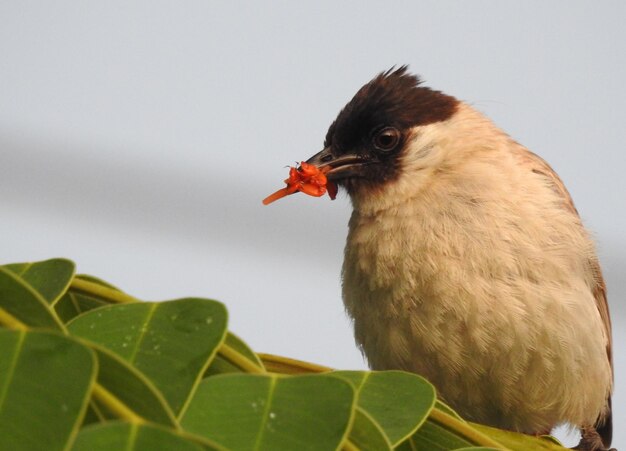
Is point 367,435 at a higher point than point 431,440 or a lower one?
higher

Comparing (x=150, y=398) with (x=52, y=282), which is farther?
(x=52, y=282)

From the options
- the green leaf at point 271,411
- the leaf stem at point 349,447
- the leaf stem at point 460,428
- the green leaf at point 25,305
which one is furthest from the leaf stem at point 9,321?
the leaf stem at point 460,428

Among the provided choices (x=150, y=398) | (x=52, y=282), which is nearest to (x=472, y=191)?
(x=52, y=282)

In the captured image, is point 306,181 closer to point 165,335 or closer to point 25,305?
point 165,335

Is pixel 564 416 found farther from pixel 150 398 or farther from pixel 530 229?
pixel 150 398

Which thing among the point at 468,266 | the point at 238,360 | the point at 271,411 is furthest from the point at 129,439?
the point at 468,266

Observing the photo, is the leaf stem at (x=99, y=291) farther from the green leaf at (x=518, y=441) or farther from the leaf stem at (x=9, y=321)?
the green leaf at (x=518, y=441)
